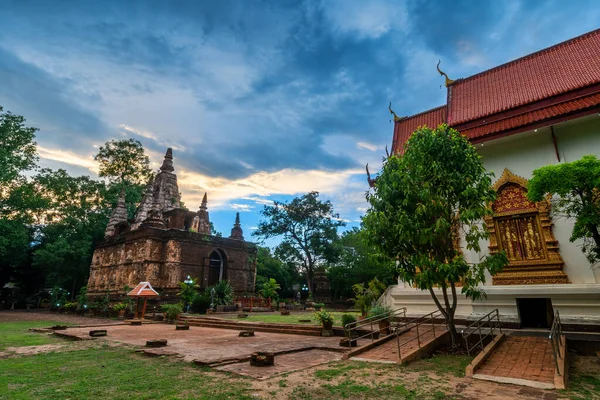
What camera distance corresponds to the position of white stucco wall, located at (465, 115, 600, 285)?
873 centimetres

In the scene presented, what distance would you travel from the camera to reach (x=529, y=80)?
1155 centimetres

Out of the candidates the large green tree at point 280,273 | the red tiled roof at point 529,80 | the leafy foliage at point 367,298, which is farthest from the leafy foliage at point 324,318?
the large green tree at point 280,273

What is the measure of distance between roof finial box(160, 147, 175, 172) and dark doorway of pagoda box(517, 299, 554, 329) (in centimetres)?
2567

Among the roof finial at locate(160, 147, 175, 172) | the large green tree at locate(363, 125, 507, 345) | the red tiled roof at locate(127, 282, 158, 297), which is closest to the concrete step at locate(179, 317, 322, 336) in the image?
the red tiled roof at locate(127, 282, 158, 297)

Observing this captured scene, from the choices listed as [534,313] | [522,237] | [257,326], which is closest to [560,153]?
[522,237]

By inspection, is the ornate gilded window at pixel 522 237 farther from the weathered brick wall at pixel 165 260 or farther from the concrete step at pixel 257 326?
the weathered brick wall at pixel 165 260

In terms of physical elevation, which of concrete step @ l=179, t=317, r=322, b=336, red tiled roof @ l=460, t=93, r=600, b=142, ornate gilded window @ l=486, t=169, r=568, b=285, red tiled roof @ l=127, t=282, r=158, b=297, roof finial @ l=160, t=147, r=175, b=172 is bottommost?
concrete step @ l=179, t=317, r=322, b=336

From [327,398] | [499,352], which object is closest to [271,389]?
[327,398]

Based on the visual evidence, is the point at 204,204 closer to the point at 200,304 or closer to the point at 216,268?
the point at 216,268

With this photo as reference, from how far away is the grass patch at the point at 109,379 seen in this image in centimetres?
462

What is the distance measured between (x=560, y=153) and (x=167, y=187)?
25.2 metres

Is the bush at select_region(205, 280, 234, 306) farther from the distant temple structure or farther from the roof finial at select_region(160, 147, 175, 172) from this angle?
the distant temple structure

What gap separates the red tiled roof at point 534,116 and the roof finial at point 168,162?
76.5 feet

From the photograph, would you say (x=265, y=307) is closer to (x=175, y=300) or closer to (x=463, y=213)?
(x=175, y=300)
